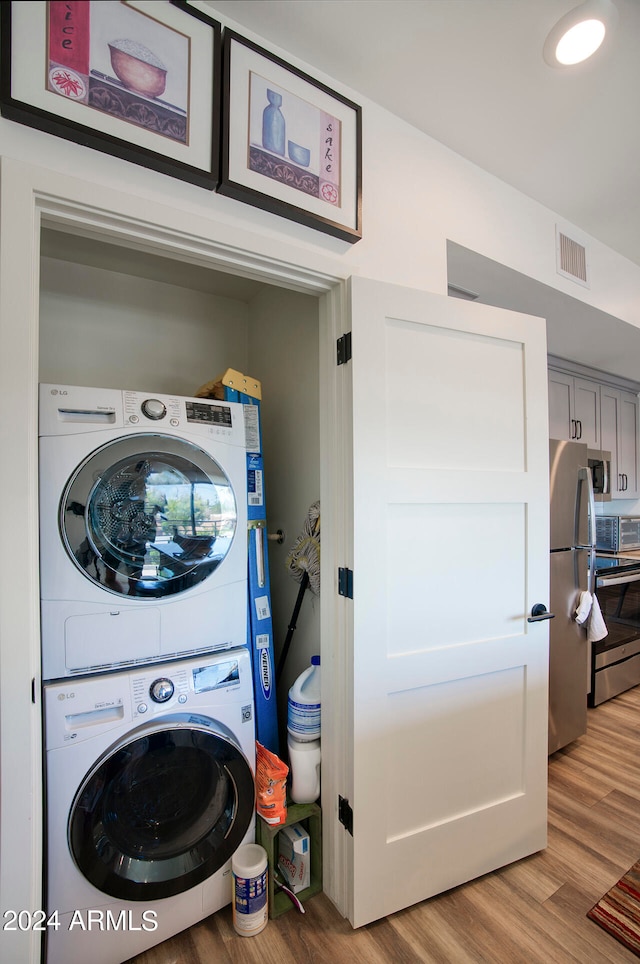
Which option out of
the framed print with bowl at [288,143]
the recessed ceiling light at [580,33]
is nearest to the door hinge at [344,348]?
the framed print with bowl at [288,143]

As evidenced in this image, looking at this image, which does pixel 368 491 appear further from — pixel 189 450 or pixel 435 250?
pixel 435 250

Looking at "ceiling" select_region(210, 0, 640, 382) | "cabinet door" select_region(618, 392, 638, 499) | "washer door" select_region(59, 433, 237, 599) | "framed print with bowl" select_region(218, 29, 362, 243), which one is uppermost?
"ceiling" select_region(210, 0, 640, 382)

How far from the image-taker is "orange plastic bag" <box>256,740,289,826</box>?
1539 millimetres

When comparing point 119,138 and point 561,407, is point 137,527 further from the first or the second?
point 561,407

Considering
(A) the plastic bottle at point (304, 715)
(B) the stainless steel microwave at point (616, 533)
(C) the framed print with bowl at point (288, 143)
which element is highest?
(C) the framed print with bowl at point (288, 143)

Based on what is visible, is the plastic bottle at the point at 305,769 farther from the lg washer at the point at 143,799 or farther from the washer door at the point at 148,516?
the washer door at the point at 148,516

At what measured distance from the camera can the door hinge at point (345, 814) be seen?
147cm

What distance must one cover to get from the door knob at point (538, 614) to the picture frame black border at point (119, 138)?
5.62ft

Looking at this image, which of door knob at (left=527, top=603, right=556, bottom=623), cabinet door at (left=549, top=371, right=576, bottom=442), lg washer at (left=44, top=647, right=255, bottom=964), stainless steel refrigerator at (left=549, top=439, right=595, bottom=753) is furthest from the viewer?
cabinet door at (left=549, top=371, right=576, bottom=442)

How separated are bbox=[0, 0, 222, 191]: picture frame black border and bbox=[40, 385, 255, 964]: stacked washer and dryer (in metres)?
0.59

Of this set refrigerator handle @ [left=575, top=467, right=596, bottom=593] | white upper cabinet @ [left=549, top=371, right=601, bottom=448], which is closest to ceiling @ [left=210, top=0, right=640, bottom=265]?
refrigerator handle @ [left=575, top=467, right=596, bottom=593]

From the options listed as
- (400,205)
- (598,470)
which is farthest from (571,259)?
(598,470)

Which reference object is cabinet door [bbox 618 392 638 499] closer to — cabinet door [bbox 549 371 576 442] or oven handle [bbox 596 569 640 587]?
cabinet door [bbox 549 371 576 442]

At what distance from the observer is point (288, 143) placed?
136 centimetres
